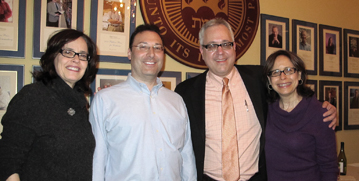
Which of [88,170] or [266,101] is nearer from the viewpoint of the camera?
[88,170]

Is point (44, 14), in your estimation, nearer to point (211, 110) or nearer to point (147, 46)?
point (147, 46)

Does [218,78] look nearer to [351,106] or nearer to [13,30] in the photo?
[13,30]

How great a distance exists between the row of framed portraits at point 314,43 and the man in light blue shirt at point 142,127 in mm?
1490

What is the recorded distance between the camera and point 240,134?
182cm

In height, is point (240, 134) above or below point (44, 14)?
below

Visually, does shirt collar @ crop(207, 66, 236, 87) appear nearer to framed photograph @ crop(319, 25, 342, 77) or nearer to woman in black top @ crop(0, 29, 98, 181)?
woman in black top @ crop(0, 29, 98, 181)

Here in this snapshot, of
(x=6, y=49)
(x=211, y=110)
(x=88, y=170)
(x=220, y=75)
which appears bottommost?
(x=88, y=170)

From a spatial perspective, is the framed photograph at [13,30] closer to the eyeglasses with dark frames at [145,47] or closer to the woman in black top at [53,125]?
the woman in black top at [53,125]

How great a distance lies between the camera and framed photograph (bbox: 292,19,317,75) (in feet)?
9.55

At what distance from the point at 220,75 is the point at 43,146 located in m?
1.30

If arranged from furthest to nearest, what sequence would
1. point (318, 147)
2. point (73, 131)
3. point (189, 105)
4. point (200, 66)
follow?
point (200, 66)
point (189, 105)
point (318, 147)
point (73, 131)

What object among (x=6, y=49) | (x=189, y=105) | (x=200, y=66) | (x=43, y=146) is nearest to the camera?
(x=43, y=146)

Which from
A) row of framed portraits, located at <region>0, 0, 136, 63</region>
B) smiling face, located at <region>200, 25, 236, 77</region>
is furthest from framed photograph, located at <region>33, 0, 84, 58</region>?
smiling face, located at <region>200, 25, 236, 77</region>

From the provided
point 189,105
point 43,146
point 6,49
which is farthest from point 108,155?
point 6,49
